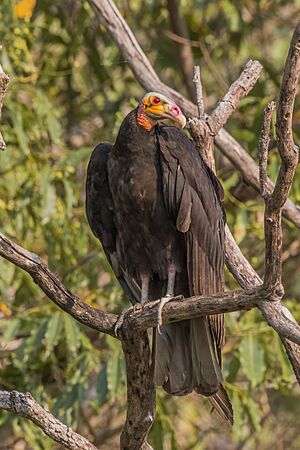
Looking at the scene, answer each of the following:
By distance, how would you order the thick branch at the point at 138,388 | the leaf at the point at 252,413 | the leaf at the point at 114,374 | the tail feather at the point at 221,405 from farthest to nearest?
the leaf at the point at 252,413, the leaf at the point at 114,374, the tail feather at the point at 221,405, the thick branch at the point at 138,388

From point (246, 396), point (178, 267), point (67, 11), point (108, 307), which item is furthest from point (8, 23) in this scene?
point (246, 396)

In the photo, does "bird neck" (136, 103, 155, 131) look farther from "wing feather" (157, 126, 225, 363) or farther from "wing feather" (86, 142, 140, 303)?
"wing feather" (86, 142, 140, 303)

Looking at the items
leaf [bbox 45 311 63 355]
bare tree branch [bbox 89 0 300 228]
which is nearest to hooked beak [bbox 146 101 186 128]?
bare tree branch [bbox 89 0 300 228]

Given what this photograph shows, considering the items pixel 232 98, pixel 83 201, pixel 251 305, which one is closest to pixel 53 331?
pixel 83 201

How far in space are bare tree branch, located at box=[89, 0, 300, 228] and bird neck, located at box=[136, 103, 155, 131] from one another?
71 cm

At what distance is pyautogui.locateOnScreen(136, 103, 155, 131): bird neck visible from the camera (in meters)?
4.34

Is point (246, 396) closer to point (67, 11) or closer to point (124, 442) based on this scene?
point (124, 442)

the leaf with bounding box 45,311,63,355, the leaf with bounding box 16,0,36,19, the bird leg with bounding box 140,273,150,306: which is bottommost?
the bird leg with bounding box 140,273,150,306

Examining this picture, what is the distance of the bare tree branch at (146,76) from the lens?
5.08 metres

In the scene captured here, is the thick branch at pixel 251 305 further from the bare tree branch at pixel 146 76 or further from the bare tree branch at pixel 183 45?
the bare tree branch at pixel 183 45

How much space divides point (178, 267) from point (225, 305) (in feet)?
3.43

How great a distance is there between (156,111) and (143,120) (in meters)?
0.08

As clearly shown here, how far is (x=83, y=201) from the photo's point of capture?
6.30 metres

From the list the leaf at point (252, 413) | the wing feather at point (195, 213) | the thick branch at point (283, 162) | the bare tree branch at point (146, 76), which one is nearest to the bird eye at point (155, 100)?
the wing feather at point (195, 213)
